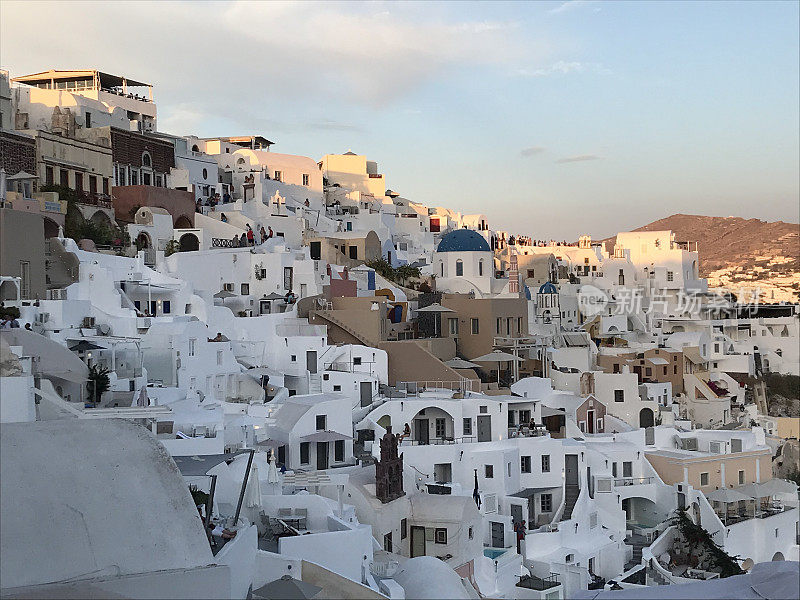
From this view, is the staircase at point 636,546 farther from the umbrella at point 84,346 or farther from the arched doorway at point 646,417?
the umbrella at point 84,346

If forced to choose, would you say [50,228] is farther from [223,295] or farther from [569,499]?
[569,499]

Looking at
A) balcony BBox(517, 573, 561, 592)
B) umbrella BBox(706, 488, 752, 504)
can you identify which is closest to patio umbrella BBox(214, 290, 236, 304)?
balcony BBox(517, 573, 561, 592)

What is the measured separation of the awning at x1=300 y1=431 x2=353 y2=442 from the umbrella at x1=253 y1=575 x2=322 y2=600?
9.81 m

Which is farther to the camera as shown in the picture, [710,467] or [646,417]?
[646,417]

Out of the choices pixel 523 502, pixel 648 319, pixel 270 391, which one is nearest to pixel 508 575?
pixel 523 502

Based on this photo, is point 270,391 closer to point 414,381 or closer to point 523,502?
point 414,381

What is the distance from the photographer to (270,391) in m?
27.0

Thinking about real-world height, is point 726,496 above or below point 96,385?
below

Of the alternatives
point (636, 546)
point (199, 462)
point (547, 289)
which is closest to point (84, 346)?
point (199, 462)

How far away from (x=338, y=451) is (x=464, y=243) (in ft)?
65.1

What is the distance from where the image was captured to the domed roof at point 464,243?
4259 cm

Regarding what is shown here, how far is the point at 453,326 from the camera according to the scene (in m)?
36.5

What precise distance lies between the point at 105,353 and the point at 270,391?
510cm

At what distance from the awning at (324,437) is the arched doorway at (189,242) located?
14470mm
